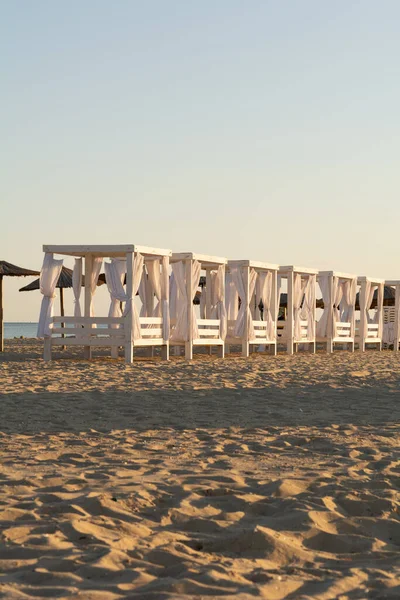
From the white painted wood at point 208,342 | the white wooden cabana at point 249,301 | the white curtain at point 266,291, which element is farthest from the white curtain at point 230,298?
the white painted wood at point 208,342

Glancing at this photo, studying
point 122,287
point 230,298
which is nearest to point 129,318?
point 122,287

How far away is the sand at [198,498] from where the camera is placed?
320cm

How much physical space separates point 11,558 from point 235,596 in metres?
1.03

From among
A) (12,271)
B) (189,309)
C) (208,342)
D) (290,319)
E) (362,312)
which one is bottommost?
(208,342)

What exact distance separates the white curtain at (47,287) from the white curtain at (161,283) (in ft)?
6.64

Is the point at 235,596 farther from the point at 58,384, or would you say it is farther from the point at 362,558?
the point at 58,384

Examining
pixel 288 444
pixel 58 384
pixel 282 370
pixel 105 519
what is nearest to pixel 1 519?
pixel 105 519

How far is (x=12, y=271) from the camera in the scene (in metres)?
20.5

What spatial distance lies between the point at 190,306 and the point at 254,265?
275 cm

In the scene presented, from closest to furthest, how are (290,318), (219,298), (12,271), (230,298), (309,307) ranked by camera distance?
1. (219,298)
2. (230,298)
3. (12,271)
4. (290,318)
5. (309,307)

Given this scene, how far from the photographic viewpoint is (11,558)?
11.2ft

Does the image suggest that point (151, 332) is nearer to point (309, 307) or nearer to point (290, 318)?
point (290, 318)

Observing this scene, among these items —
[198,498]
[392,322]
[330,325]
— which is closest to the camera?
[198,498]

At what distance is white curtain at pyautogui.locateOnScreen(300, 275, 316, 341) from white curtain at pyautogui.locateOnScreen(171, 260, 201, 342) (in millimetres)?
5203
